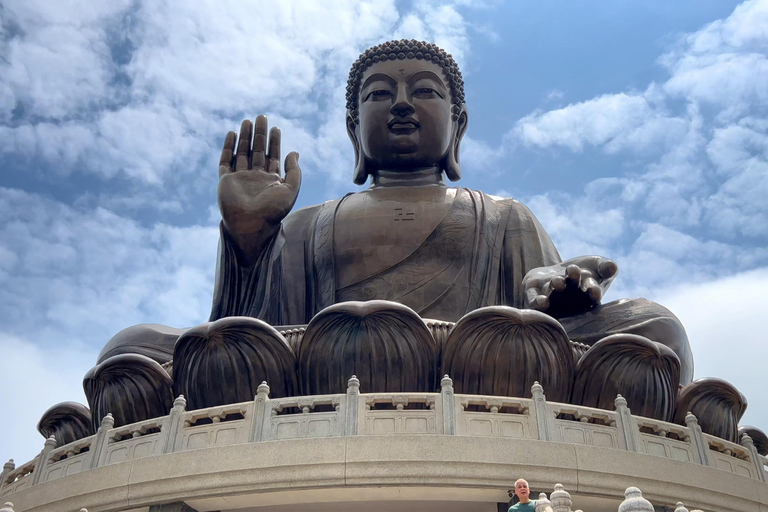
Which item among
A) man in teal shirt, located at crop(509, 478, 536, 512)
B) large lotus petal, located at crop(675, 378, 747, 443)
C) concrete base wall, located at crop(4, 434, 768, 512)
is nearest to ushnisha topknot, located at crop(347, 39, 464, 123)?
large lotus petal, located at crop(675, 378, 747, 443)

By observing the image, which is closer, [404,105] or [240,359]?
[240,359]

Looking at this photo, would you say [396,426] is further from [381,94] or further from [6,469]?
[381,94]

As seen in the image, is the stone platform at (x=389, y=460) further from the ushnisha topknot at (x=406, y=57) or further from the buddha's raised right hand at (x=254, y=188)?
the ushnisha topknot at (x=406, y=57)

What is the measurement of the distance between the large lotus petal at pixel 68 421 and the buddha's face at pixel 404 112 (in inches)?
201

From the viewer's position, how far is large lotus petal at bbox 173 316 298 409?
763cm

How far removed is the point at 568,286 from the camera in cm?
883

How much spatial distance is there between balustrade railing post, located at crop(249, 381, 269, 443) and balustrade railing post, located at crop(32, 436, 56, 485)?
1.87m

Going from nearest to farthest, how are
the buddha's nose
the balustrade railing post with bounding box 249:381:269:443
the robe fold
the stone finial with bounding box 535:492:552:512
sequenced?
the stone finial with bounding box 535:492:552:512, the balustrade railing post with bounding box 249:381:269:443, the robe fold, the buddha's nose

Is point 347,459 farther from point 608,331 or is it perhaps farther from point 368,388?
point 608,331

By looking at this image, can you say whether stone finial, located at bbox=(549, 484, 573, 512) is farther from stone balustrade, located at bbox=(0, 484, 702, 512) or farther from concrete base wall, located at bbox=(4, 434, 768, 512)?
concrete base wall, located at bbox=(4, 434, 768, 512)

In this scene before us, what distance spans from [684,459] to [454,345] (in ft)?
6.47

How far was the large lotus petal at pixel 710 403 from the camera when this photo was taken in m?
8.03

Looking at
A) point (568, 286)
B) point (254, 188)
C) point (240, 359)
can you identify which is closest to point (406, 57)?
point (254, 188)

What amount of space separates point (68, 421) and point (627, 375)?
5161 millimetres
